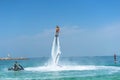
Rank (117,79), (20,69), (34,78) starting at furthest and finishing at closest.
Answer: (20,69)
(34,78)
(117,79)

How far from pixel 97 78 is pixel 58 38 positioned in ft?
62.0

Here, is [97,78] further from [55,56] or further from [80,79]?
[55,56]

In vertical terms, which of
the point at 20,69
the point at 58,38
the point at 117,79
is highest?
the point at 58,38

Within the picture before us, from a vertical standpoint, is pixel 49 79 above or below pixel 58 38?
below

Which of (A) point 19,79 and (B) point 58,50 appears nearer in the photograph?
(A) point 19,79

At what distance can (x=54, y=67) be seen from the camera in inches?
2591

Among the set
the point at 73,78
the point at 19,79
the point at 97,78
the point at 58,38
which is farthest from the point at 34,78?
Result: the point at 58,38

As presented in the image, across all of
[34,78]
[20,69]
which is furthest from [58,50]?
[34,78]

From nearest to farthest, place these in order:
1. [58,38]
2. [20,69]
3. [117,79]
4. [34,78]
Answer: [117,79], [34,78], [58,38], [20,69]

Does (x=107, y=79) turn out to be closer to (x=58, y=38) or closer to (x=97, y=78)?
(x=97, y=78)

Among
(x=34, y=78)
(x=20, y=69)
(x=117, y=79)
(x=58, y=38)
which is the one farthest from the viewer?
(x=20, y=69)

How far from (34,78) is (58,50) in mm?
16519

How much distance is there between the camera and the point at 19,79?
48.2 metres

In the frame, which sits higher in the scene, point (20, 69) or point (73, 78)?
point (20, 69)
